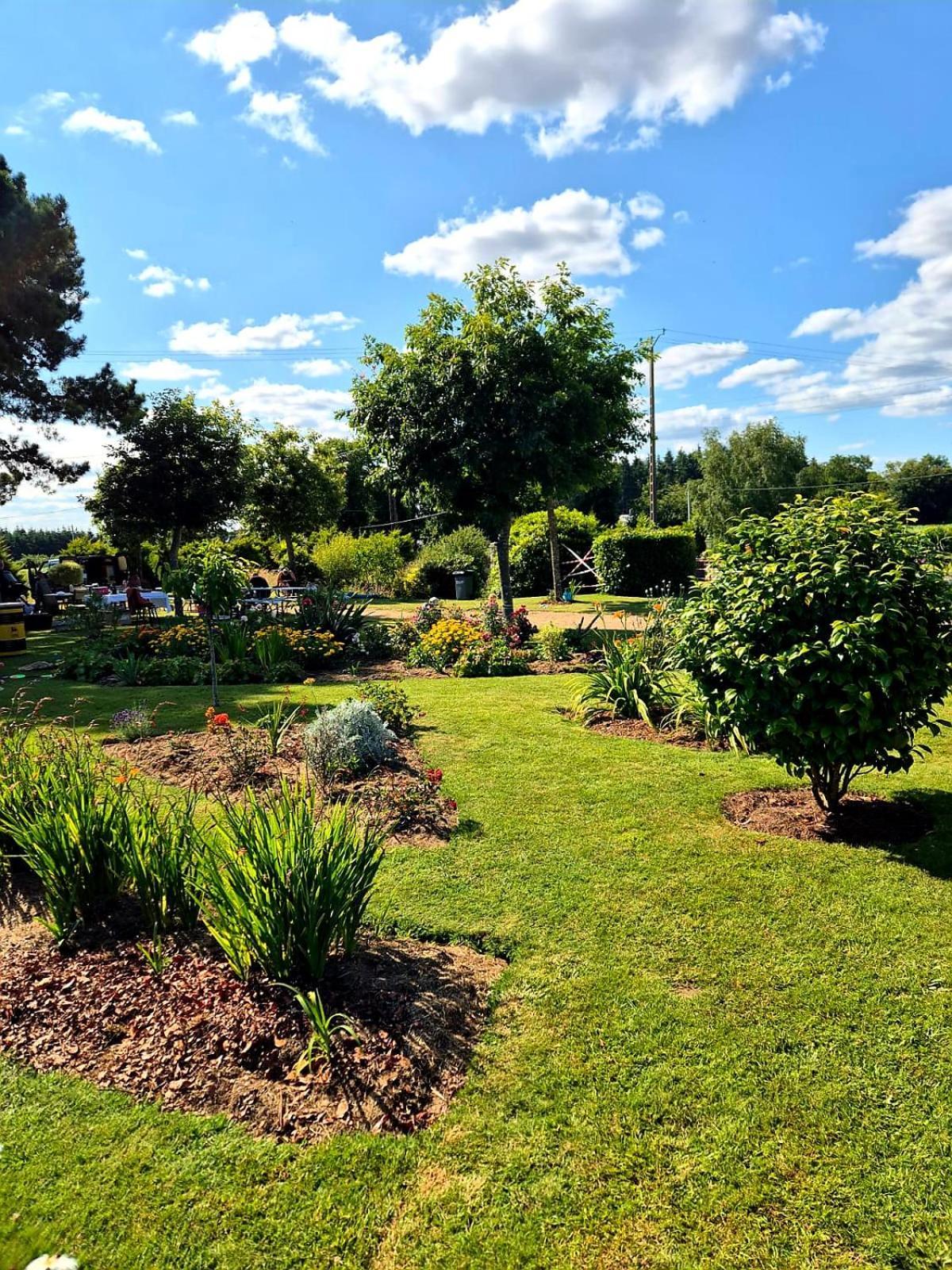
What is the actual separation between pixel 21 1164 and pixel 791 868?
351 centimetres

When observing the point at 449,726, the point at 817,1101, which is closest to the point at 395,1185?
the point at 817,1101

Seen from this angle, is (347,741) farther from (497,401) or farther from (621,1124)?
(497,401)

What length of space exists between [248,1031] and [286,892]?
486 millimetres

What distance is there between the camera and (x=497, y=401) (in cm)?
1237

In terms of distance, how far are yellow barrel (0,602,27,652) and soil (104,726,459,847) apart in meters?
8.48

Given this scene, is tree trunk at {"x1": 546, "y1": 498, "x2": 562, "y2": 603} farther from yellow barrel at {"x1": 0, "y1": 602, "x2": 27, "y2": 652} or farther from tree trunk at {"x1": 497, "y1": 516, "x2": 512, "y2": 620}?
yellow barrel at {"x1": 0, "y1": 602, "x2": 27, "y2": 652}

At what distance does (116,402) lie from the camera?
17.9 meters

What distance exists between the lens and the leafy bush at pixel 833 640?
3.72m

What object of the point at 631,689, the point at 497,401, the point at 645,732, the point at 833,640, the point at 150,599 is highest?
the point at 497,401

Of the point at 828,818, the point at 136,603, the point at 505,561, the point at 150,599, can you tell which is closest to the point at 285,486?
the point at 150,599

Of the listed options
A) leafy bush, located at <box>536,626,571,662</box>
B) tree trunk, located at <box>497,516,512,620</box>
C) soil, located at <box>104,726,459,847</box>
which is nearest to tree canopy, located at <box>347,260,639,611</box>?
tree trunk, located at <box>497,516,512,620</box>

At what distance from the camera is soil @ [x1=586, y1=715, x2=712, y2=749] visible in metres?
6.30

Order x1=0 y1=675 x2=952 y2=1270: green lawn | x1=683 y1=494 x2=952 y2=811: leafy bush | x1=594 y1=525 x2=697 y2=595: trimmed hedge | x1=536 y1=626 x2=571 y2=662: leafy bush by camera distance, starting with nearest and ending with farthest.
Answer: x1=0 y1=675 x2=952 y2=1270: green lawn
x1=683 y1=494 x2=952 y2=811: leafy bush
x1=536 y1=626 x2=571 y2=662: leafy bush
x1=594 y1=525 x2=697 y2=595: trimmed hedge

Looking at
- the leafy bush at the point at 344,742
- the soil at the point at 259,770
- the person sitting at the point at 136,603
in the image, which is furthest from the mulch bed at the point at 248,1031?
the person sitting at the point at 136,603
